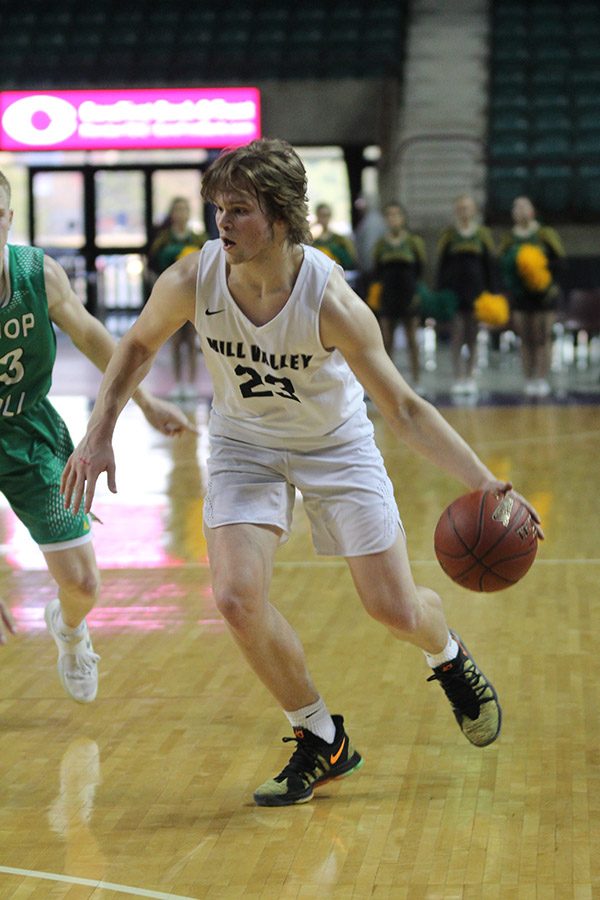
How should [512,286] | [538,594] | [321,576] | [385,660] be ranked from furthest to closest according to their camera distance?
1. [512,286]
2. [321,576]
3. [538,594]
4. [385,660]

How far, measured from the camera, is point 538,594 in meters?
5.43

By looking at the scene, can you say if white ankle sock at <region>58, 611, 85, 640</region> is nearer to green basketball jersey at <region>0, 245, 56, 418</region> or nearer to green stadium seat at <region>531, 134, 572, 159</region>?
green basketball jersey at <region>0, 245, 56, 418</region>

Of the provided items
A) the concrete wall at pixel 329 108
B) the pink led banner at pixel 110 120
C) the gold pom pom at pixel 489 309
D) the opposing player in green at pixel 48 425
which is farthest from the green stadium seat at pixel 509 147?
the opposing player in green at pixel 48 425

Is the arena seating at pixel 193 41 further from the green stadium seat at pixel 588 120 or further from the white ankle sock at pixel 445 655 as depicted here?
the white ankle sock at pixel 445 655

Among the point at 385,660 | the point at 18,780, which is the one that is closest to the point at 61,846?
the point at 18,780

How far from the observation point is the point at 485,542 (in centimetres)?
348

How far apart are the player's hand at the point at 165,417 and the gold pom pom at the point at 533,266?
→ 8.43 meters

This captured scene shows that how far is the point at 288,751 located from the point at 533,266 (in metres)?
8.68

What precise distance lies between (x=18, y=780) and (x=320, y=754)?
774 mm

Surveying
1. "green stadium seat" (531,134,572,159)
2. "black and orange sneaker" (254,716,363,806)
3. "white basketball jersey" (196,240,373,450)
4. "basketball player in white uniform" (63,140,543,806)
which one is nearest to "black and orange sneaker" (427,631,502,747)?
"basketball player in white uniform" (63,140,543,806)

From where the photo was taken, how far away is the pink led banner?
57.6ft

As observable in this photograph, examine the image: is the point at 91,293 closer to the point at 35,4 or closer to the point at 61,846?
the point at 35,4

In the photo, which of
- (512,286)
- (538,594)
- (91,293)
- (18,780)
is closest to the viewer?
(18,780)

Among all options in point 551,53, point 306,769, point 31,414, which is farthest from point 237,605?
point 551,53
